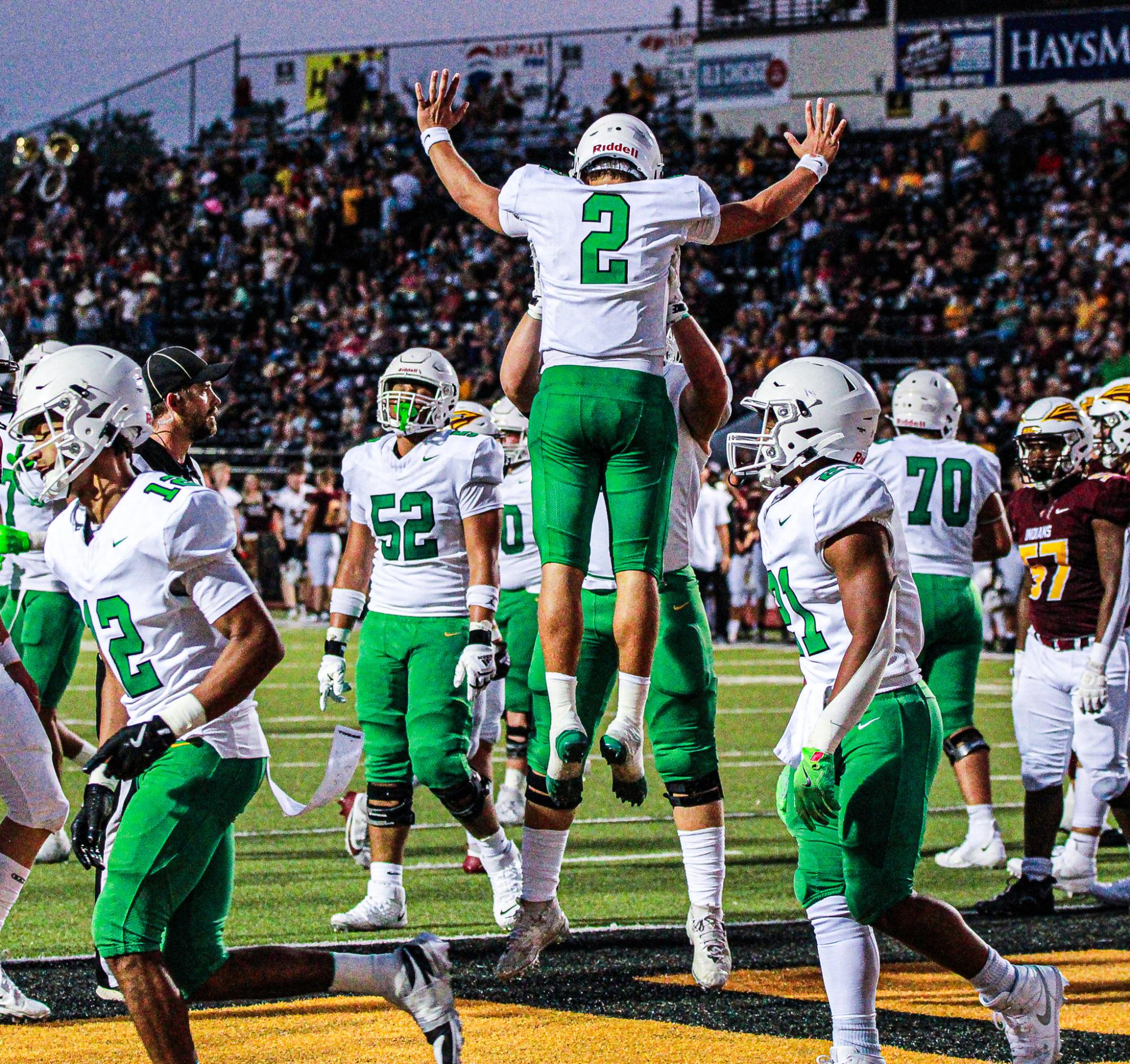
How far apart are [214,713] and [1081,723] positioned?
4.49 meters

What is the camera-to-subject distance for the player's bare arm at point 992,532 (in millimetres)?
7898

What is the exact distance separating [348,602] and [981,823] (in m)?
3.18

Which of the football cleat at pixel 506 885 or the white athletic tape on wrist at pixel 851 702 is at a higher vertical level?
the white athletic tape on wrist at pixel 851 702

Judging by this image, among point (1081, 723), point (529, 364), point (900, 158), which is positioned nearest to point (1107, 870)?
point (1081, 723)

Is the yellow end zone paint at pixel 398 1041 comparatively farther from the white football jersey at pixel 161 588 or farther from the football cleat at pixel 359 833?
the football cleat at pixel 359 833

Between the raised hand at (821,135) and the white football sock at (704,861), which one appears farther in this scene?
the raised hand at (821,135)

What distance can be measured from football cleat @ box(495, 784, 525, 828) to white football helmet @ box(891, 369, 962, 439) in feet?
8.93

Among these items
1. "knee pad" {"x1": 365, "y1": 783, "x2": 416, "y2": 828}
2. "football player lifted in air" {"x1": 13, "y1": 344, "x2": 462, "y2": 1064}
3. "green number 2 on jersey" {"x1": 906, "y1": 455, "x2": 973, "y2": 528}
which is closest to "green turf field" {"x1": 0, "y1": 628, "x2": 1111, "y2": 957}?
"knee pad" {"x1": 365, "y1": 783, "x2": 416, "y2": 828}

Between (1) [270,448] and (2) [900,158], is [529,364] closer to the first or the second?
(1) [270,448]

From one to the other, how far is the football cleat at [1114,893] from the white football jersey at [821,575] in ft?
10.7

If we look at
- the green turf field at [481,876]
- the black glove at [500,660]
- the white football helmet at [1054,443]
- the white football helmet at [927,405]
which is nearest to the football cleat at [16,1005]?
the green turf field at [481,876]

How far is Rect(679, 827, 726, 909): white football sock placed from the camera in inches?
212

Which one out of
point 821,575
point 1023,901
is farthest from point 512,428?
point 821,575

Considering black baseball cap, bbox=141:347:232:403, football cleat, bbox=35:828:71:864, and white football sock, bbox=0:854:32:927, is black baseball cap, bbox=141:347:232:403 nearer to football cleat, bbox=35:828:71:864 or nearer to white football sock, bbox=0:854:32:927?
white football sock, bbox=0:854:32:927
